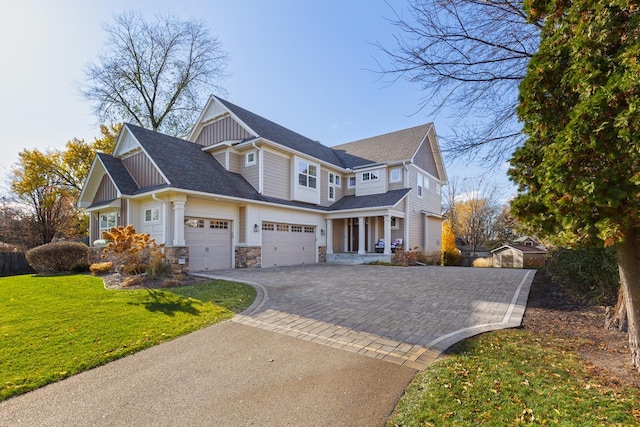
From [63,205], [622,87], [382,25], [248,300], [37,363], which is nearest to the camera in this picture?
[622,87]

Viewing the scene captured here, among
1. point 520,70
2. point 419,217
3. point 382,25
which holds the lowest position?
point 419,217

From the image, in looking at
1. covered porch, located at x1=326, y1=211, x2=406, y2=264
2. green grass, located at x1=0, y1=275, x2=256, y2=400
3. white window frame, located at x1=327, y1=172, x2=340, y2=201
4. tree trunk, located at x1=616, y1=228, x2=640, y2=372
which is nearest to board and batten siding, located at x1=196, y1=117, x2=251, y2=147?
white window frame, located at x1=327, y1=172, x2=340, y2=201

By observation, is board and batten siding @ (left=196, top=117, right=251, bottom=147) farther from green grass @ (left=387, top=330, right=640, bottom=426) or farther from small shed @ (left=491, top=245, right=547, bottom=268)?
small shed @ (left=491, top=245, right=547, bottom=268)

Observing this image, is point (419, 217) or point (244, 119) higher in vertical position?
point (244, 119)

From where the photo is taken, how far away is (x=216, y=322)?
5309 millimetres

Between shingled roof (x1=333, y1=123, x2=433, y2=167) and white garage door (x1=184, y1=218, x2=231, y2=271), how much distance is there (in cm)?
1027

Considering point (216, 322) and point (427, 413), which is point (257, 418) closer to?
point (427, 413)

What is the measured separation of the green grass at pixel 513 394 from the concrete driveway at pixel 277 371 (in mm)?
268

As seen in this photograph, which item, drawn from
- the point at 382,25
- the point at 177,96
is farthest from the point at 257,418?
the point at 177,96

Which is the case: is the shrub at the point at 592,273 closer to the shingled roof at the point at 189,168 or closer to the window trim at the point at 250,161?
the shingled roof at the point at 189,168

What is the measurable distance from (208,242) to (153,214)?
8.22 ft

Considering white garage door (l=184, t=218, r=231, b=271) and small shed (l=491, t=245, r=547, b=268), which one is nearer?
white garage door (l=184, t=218, r=231, b=271)

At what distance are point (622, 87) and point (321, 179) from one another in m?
16.2

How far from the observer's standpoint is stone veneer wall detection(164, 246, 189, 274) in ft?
35.7
